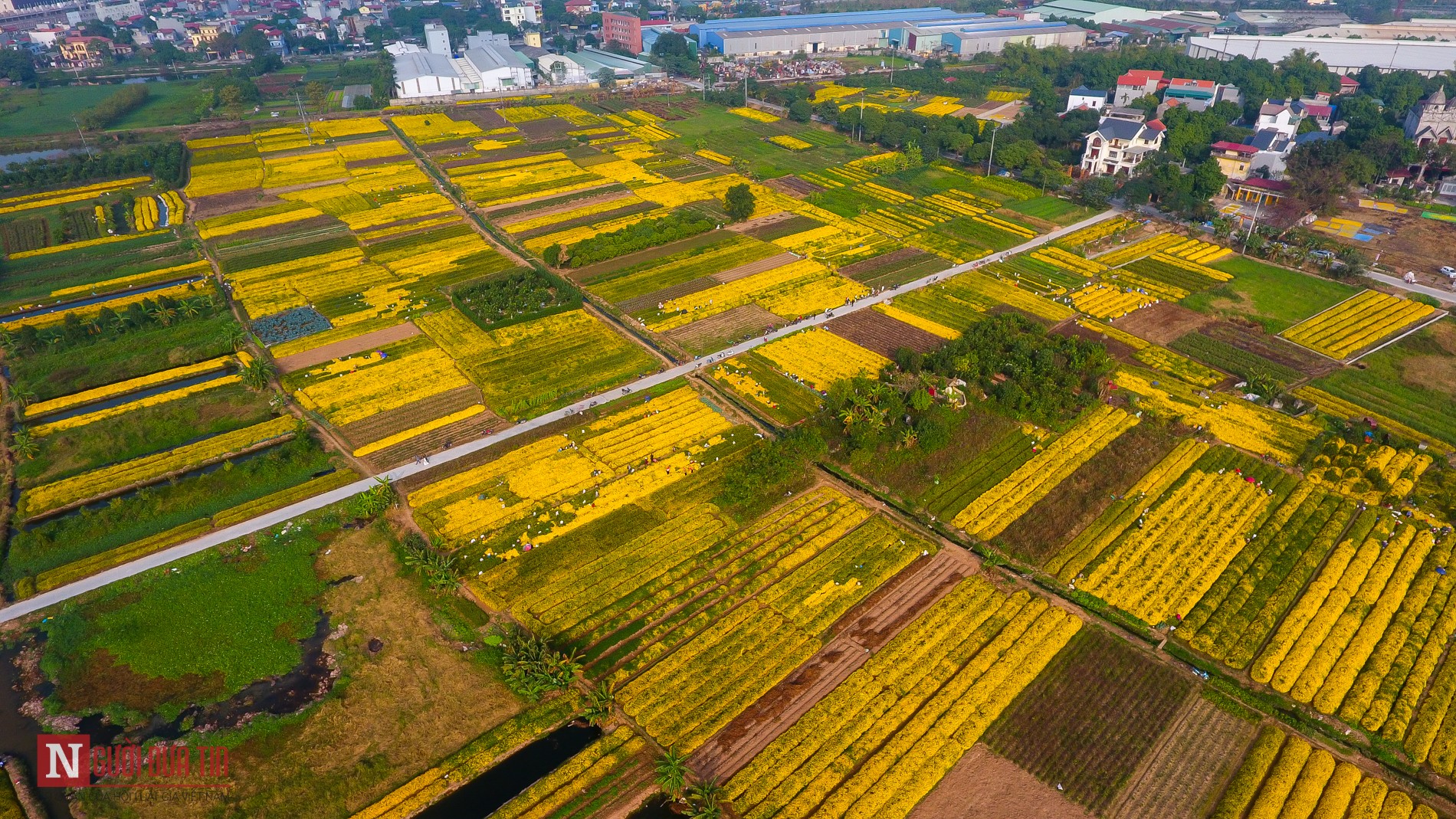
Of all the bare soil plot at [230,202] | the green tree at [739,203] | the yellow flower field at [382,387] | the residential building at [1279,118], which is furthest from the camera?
the residential building at [1279,118]

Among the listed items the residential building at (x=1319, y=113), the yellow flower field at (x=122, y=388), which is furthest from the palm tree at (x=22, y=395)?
the residential building at (x=1319, y=113)

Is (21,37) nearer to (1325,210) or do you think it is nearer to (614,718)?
(614,718)

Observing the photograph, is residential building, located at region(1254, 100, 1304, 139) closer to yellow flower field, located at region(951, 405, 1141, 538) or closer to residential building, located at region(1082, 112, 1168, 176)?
residential building, located at region(1082, 112, 1168, 176)

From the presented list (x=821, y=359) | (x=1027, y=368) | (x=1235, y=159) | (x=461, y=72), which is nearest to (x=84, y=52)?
(x=461, y=72)

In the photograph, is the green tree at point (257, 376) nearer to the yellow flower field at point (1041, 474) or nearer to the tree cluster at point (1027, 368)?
the tree cluster at point (1027, 368)

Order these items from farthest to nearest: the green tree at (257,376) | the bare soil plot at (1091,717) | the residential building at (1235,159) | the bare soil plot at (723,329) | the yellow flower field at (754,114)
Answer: the yellow flower field at (754,114), the residential building at (1235,159), the bare soil plot at (723,329), the green tree at (257,376), the bare soil plot at (1091,717)

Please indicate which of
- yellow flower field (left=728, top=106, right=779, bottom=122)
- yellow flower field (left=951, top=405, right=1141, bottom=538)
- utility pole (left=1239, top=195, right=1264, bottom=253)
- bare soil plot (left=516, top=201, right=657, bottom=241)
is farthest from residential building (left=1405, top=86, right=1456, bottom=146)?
bare soil plot (left=516, top=201, right=657, bottom=241)
